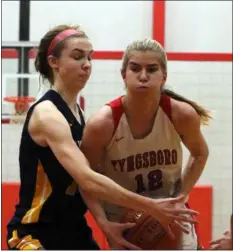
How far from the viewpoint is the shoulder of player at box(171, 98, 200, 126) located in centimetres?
223

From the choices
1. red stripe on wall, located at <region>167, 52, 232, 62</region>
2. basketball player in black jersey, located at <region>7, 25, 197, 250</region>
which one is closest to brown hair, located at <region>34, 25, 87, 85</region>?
basketball player in black jersey, located at <region>7, 25, 197, 250</region>

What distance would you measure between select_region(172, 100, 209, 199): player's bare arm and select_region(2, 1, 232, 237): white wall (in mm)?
2622

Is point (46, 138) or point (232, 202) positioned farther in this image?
point (232, 202)

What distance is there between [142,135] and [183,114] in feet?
0.56

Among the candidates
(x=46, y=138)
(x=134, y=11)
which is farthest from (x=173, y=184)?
(x=134, y=11)

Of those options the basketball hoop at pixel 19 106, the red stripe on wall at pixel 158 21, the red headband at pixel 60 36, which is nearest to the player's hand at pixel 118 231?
the red headband at pixel 60 36

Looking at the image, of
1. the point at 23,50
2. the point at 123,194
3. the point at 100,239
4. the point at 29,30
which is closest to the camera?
the point at 123,194

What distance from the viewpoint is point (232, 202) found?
199 inches

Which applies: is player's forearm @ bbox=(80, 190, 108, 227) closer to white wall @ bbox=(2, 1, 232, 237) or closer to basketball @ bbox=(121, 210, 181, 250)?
basketball @ bbox=(121, 210, 181, 250)

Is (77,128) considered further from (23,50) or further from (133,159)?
(23,50)

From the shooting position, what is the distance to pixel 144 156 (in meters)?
2.25

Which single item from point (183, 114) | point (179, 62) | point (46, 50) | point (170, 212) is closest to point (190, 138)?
point (183, 114)

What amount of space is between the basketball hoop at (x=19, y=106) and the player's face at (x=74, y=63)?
7.83ft

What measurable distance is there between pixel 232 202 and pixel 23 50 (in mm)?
2148
